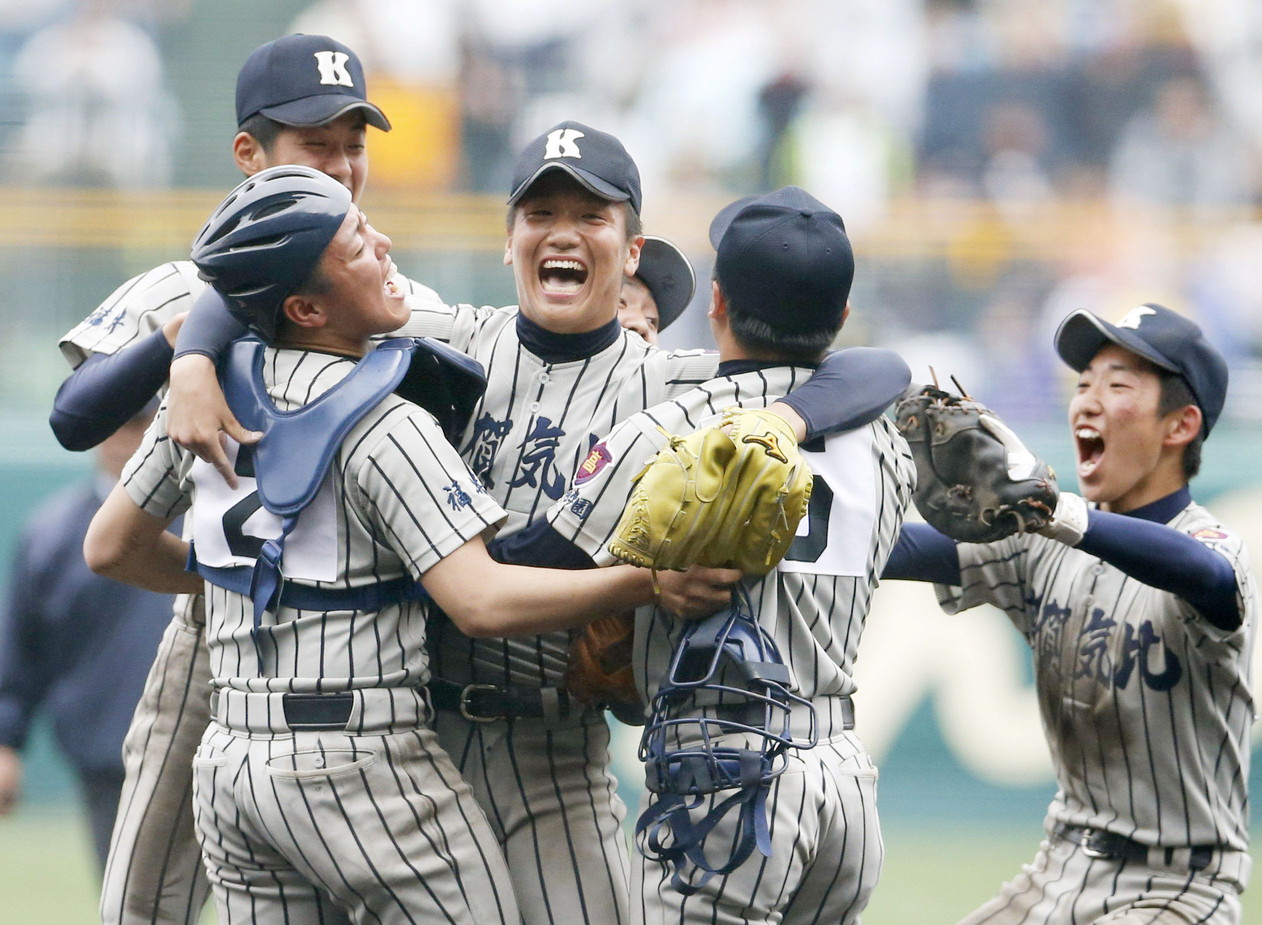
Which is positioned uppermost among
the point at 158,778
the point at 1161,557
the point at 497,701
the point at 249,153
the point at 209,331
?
the point at 249,153

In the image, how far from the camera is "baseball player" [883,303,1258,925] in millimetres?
3797

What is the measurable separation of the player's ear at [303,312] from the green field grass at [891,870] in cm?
442

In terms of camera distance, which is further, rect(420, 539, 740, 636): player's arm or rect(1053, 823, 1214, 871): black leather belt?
rect(1053, 823, 1214, 871): black leather belt

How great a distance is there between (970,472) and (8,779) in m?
3.47

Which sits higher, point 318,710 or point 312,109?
point 312,109

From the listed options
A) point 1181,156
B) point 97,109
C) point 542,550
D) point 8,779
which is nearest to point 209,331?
point 542,550

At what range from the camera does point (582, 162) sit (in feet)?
11.0

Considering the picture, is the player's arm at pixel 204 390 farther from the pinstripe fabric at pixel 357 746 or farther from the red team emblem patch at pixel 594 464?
the red team emblem patch at pixel 594 464

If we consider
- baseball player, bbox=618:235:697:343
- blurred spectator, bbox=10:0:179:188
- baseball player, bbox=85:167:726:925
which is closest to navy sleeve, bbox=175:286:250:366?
baseball player, bbox=85:167:726:925

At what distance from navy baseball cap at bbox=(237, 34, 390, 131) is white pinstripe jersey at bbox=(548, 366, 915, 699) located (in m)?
1.26

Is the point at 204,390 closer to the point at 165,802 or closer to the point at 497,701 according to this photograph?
the point at 497,701

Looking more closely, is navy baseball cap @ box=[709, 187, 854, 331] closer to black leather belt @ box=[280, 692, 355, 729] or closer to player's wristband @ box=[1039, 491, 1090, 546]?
player's wristband @ box=[1039, 491, 1090, 546]

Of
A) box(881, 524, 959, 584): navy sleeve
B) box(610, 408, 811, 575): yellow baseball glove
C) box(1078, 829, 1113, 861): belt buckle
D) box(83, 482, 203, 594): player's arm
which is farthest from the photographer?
box(881, 524, 959, 584): navy sleeve

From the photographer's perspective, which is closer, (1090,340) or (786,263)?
(786,263)
